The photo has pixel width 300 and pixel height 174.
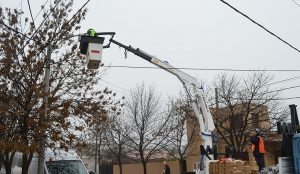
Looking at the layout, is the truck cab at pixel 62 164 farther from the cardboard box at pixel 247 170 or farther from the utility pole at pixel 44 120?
the cardboard box at pixel 247 170

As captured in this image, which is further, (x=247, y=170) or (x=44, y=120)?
(x=44, y=120)

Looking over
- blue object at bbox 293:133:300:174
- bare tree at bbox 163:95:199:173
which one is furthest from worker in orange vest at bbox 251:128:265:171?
bare tree at bbox 163:95:199:173

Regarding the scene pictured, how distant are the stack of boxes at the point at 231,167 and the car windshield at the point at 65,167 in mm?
6211

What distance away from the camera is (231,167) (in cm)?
1181

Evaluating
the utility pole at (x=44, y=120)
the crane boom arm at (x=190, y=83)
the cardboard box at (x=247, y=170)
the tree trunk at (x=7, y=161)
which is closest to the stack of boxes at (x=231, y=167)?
the cardboard box at (x=247, y=170)

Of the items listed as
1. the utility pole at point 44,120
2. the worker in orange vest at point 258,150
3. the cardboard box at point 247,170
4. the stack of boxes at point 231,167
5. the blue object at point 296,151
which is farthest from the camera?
the worker in orange vest at point 258,150

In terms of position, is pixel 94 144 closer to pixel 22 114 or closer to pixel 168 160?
pixel 168 160

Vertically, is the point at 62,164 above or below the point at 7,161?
below

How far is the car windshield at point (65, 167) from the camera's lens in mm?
16547

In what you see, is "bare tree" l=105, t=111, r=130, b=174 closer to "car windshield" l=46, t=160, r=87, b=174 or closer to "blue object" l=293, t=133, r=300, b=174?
"car windshield" l=46, t=160, r=87, b=174

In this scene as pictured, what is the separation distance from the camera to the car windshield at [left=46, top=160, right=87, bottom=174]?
54.3 ft

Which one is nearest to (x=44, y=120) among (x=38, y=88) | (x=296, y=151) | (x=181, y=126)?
(x=38, y=88)

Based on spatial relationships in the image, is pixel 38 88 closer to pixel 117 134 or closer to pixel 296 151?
pixel 296 151

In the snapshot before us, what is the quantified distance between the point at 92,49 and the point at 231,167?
5283 millimetres
